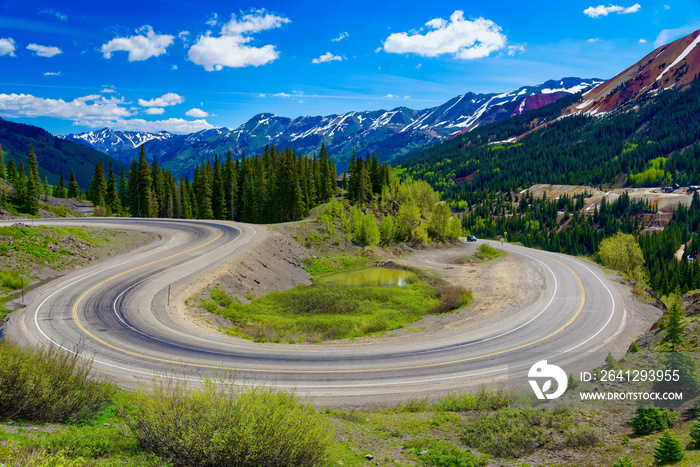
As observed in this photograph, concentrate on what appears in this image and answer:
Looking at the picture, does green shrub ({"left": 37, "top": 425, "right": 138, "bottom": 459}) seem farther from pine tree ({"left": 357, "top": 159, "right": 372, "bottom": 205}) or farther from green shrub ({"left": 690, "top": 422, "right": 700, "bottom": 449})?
pine tree ({"left": 357, "top": 159, "right": 372, "bottom": 205})

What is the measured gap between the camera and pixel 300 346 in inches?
905

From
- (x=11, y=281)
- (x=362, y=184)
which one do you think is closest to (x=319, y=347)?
(x=11, y=281)

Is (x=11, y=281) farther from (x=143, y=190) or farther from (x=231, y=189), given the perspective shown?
(x=231, y=189)

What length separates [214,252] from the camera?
142 ft

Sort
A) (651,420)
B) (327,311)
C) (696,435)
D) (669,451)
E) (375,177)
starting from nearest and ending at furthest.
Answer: (669,451)
(696,435)
(651,420)
(327,311)
(375,177)

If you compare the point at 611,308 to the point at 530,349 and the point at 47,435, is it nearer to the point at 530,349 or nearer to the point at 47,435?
the point at 530,349

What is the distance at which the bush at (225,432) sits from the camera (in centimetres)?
816

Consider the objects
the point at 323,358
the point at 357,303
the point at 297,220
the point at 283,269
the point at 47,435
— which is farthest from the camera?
the point at 297,220

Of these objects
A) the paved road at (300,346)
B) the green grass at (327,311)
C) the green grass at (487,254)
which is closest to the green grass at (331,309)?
the green grass at (327,311)

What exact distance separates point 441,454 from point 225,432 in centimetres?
732

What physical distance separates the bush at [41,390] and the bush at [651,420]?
18.7 m

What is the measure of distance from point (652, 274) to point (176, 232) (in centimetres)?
10552

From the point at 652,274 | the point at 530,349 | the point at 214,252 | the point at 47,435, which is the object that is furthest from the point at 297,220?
the point at 652,274

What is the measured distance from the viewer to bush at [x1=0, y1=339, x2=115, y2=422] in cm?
1015
